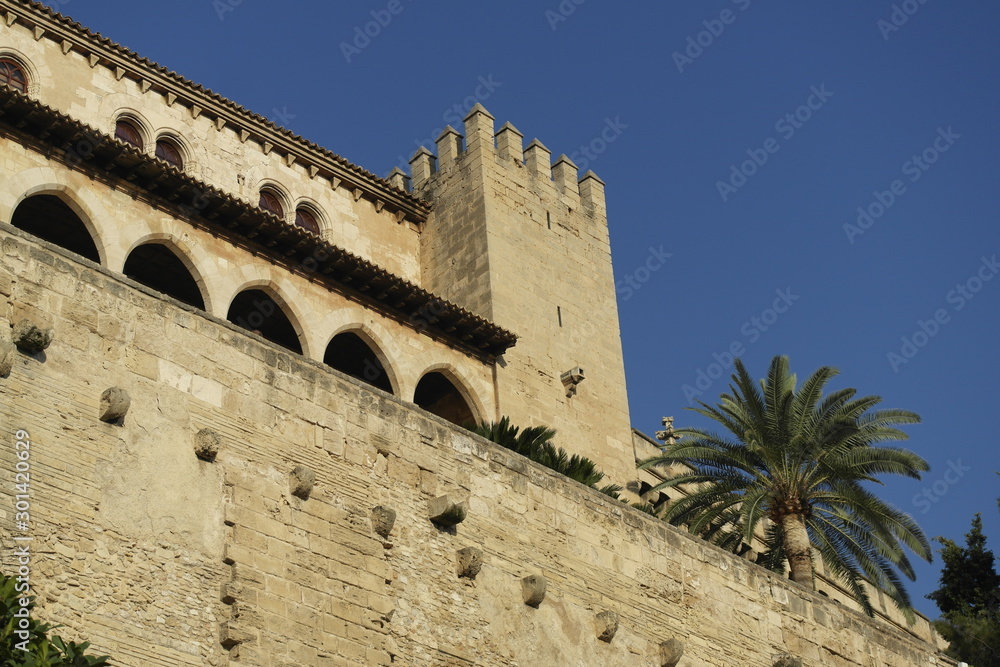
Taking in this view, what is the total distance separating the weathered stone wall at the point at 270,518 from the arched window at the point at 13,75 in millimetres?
11428

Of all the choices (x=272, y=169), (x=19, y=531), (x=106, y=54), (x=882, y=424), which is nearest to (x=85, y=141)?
(x=106, y=54)

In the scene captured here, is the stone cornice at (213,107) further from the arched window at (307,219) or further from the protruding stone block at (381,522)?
the protruding stone block at (381,522)

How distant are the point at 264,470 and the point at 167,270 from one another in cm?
1084

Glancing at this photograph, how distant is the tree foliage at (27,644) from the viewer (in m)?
9.77

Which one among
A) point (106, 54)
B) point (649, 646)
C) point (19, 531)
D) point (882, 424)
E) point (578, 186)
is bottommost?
point (19, 531)

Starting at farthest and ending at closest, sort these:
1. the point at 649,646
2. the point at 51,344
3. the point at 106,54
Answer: the point at 106,54 → the point at 649,646 → the point at 51,344

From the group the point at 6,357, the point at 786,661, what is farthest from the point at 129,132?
the point at 6,357

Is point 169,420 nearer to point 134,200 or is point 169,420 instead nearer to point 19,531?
point 19,531

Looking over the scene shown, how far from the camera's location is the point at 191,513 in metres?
12.5

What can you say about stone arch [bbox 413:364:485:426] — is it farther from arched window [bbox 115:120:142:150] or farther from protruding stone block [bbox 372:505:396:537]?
protruding stone block [bbox 372:505:396:537]

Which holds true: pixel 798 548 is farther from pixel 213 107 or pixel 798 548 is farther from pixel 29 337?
pixel 29 337

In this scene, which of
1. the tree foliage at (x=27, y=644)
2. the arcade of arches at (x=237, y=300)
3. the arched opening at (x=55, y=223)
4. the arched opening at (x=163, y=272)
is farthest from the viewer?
the arched opening at (x=163, y=272)

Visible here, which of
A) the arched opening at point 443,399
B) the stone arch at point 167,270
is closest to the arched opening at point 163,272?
the stone arch at point 167,270

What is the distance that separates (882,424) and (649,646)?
10.9m
